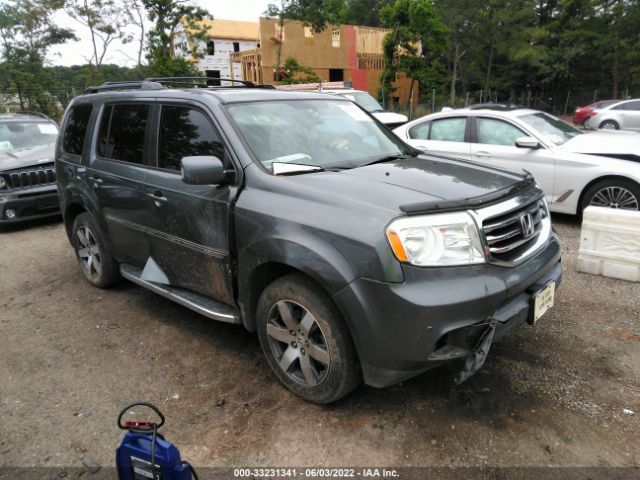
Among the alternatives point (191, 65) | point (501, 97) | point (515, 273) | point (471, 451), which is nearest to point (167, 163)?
point (515, 273)

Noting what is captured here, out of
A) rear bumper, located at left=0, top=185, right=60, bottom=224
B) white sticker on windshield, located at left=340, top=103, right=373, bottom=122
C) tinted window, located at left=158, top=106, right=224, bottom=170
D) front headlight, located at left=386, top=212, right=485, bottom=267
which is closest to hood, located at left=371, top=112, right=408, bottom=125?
rear bumper, located at left=0, top=185, right=60, bottom=224

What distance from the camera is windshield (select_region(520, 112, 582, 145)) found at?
679cm

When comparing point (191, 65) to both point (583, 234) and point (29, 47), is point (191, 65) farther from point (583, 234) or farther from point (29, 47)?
point (583, 234)

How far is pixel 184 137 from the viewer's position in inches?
142

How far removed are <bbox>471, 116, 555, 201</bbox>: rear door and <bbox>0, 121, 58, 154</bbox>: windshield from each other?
23.9ft

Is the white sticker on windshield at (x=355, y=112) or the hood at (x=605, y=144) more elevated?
the white sticker on windshield at (x=355, y=112)

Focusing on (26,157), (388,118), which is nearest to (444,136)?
(388,118)

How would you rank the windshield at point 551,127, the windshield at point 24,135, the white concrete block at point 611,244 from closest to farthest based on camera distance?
the white concrete block at point 611,244 < the windshield at point 551,127 < the windshield at point 24,135

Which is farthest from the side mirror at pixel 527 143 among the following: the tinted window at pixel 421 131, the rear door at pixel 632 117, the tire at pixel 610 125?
the rear door at pixel 632 117

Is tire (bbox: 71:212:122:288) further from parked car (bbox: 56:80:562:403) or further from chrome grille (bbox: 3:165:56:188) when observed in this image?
chrome grille (bbox: 3:165:56:188)

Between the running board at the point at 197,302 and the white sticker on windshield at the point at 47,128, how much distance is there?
6.05m

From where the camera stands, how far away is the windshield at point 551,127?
6.79 meters

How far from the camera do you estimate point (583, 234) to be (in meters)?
4.85

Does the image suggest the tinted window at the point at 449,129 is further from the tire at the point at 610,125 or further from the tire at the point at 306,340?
the tire at the point at 610,125
